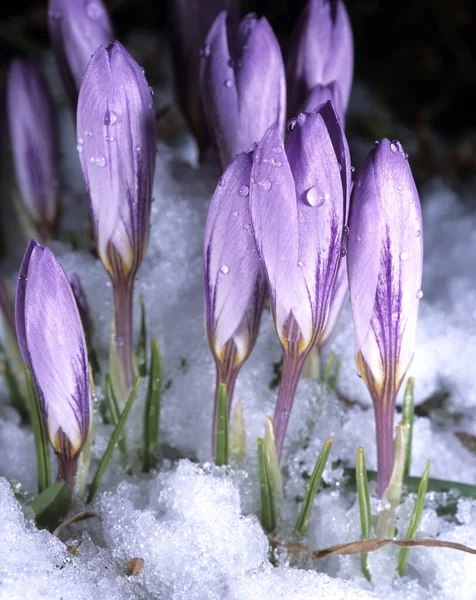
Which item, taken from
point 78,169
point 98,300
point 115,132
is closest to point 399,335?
point 115,132

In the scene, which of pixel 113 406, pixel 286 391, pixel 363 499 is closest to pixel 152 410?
pixel 113 406

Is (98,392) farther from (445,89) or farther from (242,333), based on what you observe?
(445,89)

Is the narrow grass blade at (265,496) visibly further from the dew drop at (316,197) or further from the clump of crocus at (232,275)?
the dew drop at (316,197)

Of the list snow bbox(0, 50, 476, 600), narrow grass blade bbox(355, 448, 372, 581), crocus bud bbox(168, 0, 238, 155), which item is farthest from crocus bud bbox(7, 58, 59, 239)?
narrow grass blade bbox(355, 448, 372, 581)

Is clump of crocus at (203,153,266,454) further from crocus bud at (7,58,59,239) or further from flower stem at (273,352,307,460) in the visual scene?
crocus bud at (7,58,59,239)

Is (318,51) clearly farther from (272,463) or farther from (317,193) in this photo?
(272,463)

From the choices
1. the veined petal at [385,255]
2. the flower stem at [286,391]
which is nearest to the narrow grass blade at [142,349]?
the flower stem at [286,391]
